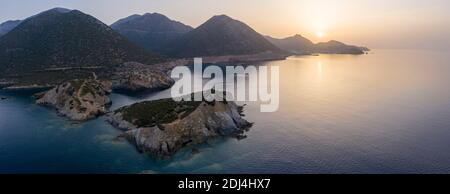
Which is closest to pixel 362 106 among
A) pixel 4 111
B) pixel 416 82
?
pixel 416 82

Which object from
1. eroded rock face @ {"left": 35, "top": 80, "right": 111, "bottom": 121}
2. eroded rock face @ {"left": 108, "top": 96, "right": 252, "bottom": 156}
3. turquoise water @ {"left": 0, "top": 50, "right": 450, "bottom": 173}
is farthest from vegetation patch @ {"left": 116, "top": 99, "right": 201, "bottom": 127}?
eroded rock face @ {"left": 35, "top": 80, "right": 111, "bottom": 121}

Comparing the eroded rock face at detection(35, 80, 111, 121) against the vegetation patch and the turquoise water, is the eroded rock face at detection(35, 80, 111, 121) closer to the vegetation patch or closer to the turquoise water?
the turquoise water

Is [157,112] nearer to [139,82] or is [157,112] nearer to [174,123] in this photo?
[174,123]

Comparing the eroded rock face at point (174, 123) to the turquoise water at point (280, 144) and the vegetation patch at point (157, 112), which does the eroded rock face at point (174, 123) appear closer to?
the vegetation patch at point (157, 112)

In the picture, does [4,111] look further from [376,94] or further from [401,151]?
[376,94]

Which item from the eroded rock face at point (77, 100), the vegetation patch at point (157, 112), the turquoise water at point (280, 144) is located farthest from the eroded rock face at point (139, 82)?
the vegetation patch at point (157, 112)
